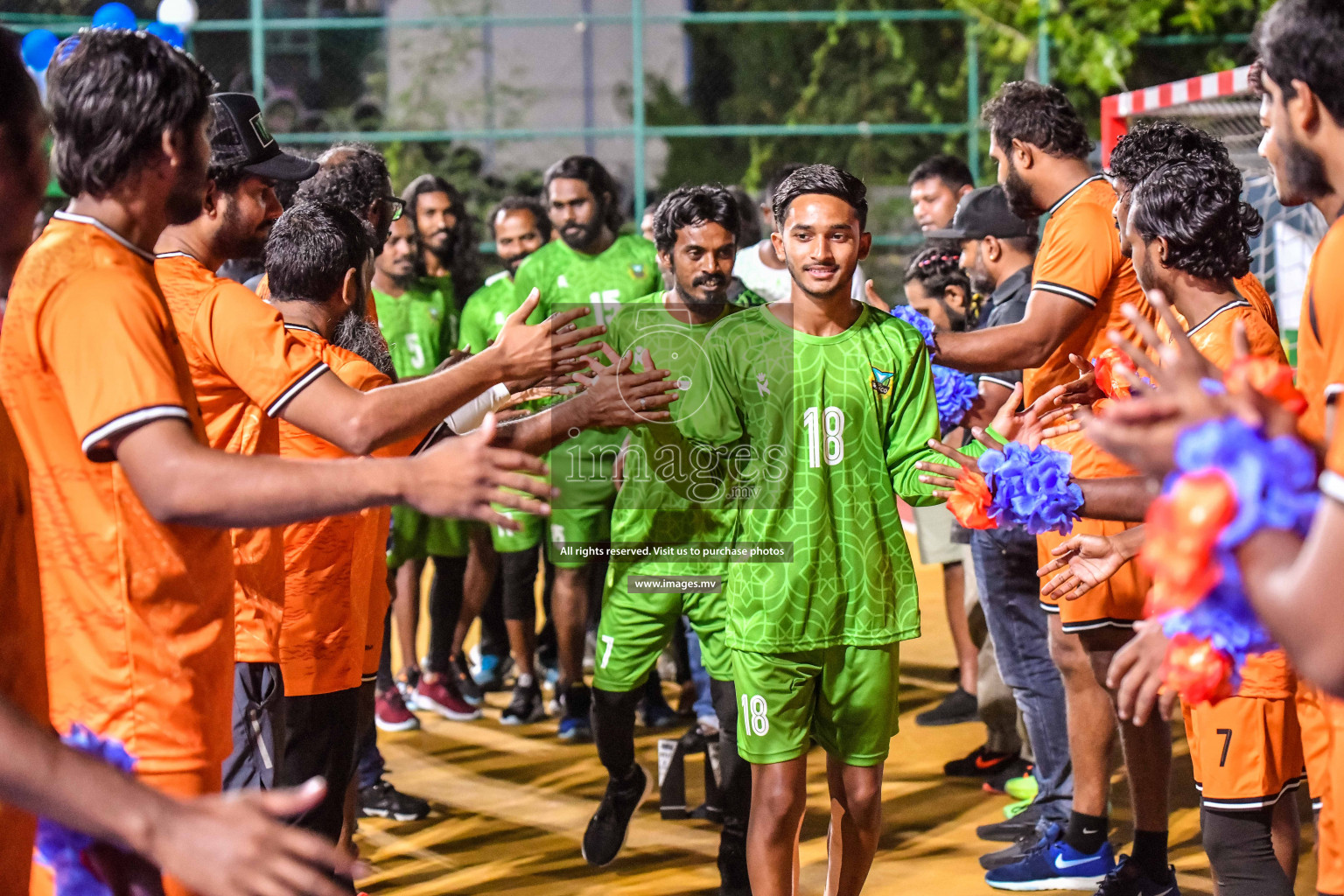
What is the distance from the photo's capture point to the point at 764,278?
705 cm

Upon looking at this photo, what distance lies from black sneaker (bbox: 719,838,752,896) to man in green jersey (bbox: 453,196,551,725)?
2171 millimetres

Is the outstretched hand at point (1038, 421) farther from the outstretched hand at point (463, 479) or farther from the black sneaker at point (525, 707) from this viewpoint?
the black sneaker at point (525, 707)

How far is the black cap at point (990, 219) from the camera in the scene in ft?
17.2

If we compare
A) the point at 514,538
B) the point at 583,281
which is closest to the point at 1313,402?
the point at 514,538

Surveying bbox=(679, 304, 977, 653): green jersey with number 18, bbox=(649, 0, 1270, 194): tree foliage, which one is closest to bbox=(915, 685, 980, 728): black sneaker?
bbox=(679, 304, 977, 653): green jersey with number 18

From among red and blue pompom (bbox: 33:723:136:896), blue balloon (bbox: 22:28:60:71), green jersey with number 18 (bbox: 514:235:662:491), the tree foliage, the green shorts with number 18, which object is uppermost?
the tree foliage

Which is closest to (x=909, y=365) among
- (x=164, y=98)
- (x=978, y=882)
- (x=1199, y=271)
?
(x=1199, y=271)

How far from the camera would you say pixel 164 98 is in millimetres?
2133

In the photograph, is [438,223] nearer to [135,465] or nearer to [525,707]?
[525,707]

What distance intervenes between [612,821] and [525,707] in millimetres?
1909

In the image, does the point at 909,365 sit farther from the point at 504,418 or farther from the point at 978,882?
the point at 978,882

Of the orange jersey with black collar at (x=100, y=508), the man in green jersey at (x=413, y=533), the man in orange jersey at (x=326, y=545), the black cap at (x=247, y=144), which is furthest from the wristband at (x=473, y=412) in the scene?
the man in green jersey at (x=413, y=533)

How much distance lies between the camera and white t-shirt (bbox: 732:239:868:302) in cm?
685

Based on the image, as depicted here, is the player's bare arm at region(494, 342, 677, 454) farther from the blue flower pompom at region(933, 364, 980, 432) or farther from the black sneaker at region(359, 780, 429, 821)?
the black sneaker at region(359, 780, 429, 821)
